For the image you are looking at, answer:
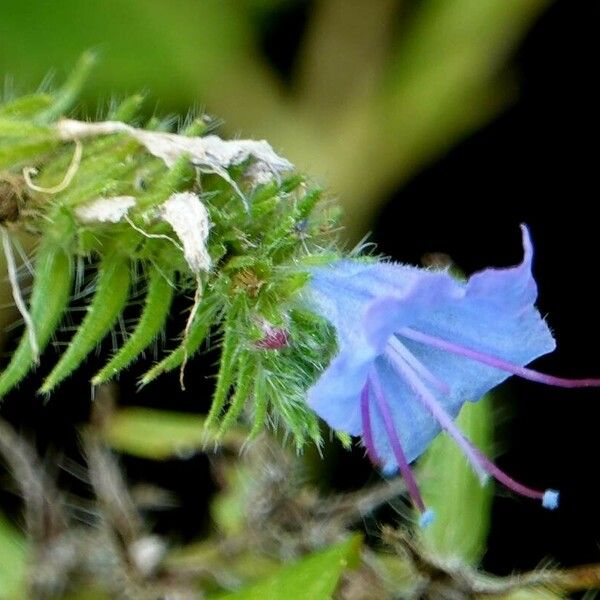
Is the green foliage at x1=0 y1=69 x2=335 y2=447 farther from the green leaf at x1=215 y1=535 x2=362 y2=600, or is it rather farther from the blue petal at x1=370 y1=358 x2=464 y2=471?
the green leaf at x1=215 y1=535 x2=362 y2=600

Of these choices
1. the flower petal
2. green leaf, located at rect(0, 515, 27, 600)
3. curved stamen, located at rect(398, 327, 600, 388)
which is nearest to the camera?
the flower petal

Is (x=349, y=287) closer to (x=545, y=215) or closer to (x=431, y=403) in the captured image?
(x=431, y=403)

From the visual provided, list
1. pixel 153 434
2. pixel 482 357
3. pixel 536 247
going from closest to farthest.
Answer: pixel 482 357, pixel 153 434, pixel 536 247

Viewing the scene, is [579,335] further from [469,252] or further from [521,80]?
[521,80]

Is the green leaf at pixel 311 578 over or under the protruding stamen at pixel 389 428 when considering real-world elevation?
under

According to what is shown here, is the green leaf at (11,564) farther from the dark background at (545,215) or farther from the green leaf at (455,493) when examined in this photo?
the dark background at (545,215)

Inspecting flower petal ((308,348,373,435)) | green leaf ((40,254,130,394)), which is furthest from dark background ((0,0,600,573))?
flower petal ((308,348,373,435))

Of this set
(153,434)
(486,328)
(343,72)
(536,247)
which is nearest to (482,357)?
(486,328)

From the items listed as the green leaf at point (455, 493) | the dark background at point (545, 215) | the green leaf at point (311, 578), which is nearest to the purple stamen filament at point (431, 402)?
the green leaf at point (311, 578)
